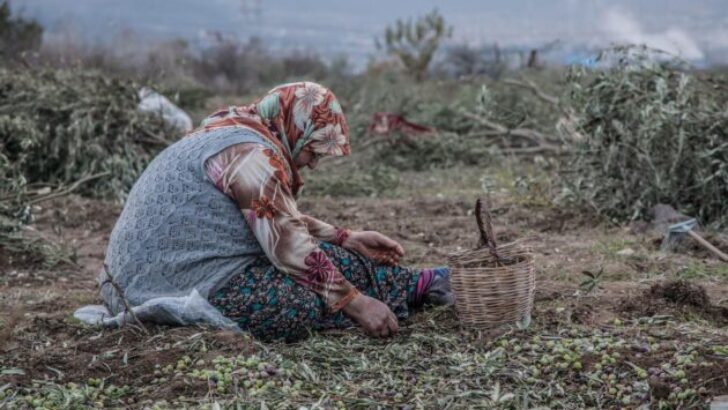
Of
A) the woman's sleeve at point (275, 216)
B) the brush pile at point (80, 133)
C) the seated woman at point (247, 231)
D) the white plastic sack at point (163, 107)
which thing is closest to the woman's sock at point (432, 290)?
the seated woman at point (247, 231)

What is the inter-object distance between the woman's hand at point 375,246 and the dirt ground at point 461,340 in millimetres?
264

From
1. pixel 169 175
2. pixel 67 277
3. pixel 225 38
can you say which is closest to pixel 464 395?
pixel 169 175

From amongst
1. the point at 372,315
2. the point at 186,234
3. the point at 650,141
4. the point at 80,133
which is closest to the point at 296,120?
the point at 186,234

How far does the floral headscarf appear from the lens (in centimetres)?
339

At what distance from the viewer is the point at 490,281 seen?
3207mm

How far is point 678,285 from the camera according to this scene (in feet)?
12.0

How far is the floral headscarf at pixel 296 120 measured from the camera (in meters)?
3.39

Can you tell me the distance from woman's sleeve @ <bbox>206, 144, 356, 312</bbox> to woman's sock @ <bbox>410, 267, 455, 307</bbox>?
0.50 metres

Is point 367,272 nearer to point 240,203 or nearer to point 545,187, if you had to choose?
point 240,203

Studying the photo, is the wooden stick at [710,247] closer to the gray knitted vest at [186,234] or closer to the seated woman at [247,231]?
the seated woman at [247,231]

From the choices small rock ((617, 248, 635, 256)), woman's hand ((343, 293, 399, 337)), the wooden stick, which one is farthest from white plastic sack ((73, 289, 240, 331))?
the wooden stick

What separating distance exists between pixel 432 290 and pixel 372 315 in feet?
1.74

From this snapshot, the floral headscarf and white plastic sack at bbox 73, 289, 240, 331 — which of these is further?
the floral headscarf

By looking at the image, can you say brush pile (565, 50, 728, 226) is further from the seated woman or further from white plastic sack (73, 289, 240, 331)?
white plastic sack (73, 289, 240, 331)
